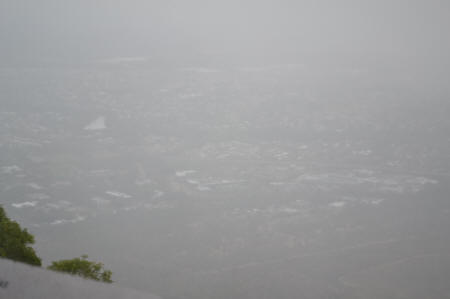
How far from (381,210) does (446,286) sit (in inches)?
1579

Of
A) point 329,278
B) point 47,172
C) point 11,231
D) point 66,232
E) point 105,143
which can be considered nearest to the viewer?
point 11,231

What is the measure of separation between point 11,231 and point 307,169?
15628 centimetres

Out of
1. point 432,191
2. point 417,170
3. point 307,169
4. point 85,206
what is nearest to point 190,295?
point 85,206

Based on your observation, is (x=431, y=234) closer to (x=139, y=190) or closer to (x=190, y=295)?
(x=190, y=295)

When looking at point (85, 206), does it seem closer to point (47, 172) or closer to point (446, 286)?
point (47, 172)

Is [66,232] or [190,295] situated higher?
[66,232]

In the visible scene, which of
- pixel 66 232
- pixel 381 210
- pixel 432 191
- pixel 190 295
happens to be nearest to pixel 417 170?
pixel 432 191

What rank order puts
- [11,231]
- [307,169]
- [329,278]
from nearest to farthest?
[11,231] < [329,278] < [307,169]

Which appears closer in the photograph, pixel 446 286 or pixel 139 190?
pixel 446 286

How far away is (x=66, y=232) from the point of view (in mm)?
129750

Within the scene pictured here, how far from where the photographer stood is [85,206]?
5723 inches

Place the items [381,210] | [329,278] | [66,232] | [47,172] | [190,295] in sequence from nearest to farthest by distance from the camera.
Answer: [190,295]
[329,278]
[66,232]
[381,210]
[47,172]

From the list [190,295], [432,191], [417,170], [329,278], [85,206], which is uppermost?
[417,170]

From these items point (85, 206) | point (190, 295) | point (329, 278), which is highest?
point (85, 206)
